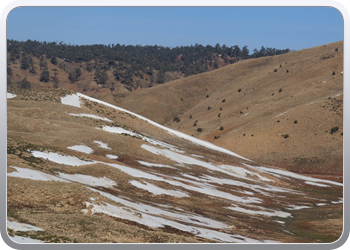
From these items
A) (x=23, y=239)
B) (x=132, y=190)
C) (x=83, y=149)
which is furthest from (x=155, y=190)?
(x=23, y=239)

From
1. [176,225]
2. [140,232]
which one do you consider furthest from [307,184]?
[140,232]

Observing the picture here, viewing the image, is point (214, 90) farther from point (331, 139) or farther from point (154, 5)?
point (154, 5)

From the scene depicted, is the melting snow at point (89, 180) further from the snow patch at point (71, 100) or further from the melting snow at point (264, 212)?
the snow patch at point (71, 100)

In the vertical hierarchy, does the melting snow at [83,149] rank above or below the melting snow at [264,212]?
above

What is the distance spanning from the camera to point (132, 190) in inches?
1823

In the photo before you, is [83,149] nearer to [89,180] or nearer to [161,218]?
[89,180]

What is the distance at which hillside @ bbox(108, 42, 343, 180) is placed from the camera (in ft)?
349

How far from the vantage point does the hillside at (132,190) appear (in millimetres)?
29312

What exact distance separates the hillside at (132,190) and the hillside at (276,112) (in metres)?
17.4

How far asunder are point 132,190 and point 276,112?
9055 cm

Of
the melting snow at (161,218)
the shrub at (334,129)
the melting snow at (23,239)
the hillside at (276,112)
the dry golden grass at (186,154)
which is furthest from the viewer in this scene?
the shrub at (334,129)

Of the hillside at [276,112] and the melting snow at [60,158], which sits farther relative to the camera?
the hillside at [276,112]

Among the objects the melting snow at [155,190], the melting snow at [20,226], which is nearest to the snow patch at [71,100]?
the melting snow at [155,190]

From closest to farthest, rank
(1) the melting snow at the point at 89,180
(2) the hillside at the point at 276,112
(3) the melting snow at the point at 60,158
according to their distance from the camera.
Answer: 1. (1) the melting snow at the point at 89,180
2. (3) the melting snow at the point at 60,158
3. (2) the hillside at the point at 276,112
